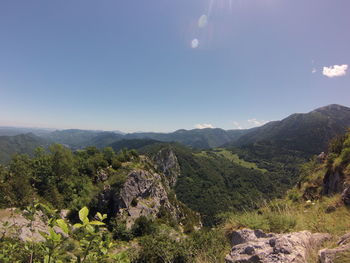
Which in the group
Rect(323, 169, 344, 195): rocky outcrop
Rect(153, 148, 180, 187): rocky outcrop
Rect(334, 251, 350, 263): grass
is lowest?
Rect(153, 148, 180, 187): rocky outcrop

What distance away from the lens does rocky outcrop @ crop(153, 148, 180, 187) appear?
378ft

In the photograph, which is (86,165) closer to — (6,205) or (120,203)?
(120,203)

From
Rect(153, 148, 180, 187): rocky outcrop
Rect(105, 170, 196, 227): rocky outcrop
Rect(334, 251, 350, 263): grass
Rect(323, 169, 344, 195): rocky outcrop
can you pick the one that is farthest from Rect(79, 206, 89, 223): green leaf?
Rect(153, 148, 180, 187): rocky outcrop

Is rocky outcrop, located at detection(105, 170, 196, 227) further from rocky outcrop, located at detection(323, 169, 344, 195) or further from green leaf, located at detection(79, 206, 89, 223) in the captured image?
green leaf, located at detection(79, 206, 89, 223)

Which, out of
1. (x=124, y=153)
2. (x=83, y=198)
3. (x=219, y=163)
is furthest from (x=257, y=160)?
(x=83, y=198)

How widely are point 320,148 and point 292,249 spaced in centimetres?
25969

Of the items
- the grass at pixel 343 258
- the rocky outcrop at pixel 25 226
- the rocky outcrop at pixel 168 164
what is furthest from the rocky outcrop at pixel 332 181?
the rocky outcrop at pixel 168 164

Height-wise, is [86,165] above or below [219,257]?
below

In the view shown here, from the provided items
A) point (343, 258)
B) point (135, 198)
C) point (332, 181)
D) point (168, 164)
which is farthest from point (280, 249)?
point (168, 164)

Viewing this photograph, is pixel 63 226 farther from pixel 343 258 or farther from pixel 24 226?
pixel 343 258

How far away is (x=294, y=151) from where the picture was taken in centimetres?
19762

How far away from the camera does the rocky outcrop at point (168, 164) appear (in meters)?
115

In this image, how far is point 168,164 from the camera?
121750 mm

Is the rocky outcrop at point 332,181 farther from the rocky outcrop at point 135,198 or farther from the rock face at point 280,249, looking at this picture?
the rocky outcrop at point 135,198
